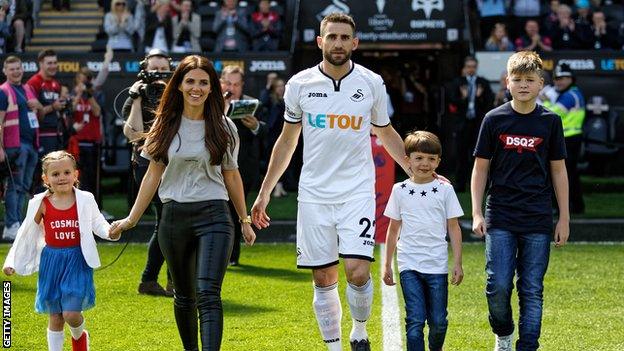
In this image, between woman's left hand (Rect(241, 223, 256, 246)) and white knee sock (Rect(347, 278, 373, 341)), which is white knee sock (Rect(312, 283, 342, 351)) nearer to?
white knee sock (Rect(347, 278, 373, 341))

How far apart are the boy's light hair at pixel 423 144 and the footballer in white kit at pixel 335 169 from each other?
0.27m

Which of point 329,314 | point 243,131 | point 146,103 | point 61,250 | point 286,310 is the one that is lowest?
point 286,310

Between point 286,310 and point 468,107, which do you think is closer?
point 286,310

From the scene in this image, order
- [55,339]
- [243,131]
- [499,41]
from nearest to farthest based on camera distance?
[55,339] → [243,131] → [499,41]

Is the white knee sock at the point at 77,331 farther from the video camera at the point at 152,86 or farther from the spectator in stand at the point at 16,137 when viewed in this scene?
the spectator in stand at the point at 16,137

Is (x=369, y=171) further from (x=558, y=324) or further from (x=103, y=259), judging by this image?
(x=103, y=259)

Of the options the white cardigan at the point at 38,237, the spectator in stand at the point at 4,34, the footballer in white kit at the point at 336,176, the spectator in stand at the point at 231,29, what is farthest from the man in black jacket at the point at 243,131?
the spectator in stand at the point at 231,29

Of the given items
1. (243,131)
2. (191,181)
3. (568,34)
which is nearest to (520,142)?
(191,181)

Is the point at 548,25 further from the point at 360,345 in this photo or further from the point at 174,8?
the point at 360,345

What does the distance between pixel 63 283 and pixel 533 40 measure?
1621 centimetres

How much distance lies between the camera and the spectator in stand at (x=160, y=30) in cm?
2336

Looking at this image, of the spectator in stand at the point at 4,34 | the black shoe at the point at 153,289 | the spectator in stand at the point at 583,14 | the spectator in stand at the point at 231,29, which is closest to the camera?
the black shoe at the point at 153,289

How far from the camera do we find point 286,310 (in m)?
10.4

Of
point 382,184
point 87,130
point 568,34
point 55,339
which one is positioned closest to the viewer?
point 55,339
